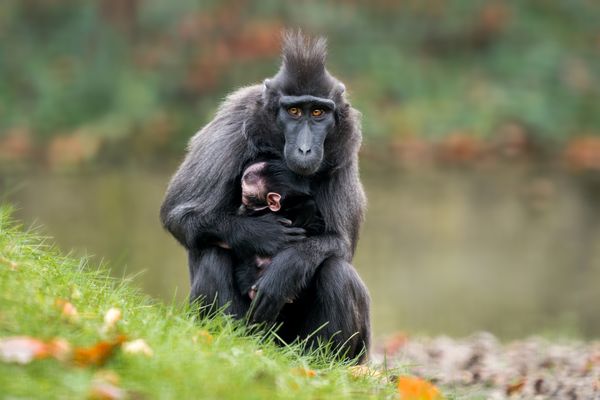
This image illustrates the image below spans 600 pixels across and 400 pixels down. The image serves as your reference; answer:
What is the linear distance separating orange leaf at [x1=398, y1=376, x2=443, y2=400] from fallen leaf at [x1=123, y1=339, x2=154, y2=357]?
127 centimetres

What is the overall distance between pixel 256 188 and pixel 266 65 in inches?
422

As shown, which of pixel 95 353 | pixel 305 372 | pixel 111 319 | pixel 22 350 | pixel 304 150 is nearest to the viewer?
pixel 22 350

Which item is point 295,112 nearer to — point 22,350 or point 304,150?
point 304,150

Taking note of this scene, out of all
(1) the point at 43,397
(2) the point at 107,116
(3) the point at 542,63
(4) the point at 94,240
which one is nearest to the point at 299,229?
(1) the point at 43,397

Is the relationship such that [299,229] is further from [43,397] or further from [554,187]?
[554,187]

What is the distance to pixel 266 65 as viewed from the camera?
17188mm

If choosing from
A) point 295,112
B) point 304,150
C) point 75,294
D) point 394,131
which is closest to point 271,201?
point 304,150

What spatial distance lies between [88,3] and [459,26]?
22.0ft

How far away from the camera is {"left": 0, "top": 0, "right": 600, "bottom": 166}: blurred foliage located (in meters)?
16.4

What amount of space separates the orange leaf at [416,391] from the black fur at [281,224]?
1458mm

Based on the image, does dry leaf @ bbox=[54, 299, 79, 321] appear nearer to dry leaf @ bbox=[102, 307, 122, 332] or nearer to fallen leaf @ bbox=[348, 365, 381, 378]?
dry leaf @ bbox=[102, 307, 122, 332]

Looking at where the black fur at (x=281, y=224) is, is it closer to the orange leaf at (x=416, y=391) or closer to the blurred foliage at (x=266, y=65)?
the orange leaf at (x=416, y=391)

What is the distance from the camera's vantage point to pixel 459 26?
18516 millimetres

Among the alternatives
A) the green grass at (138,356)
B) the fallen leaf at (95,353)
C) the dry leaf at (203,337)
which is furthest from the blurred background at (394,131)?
the fallen leaf at (95,353)
